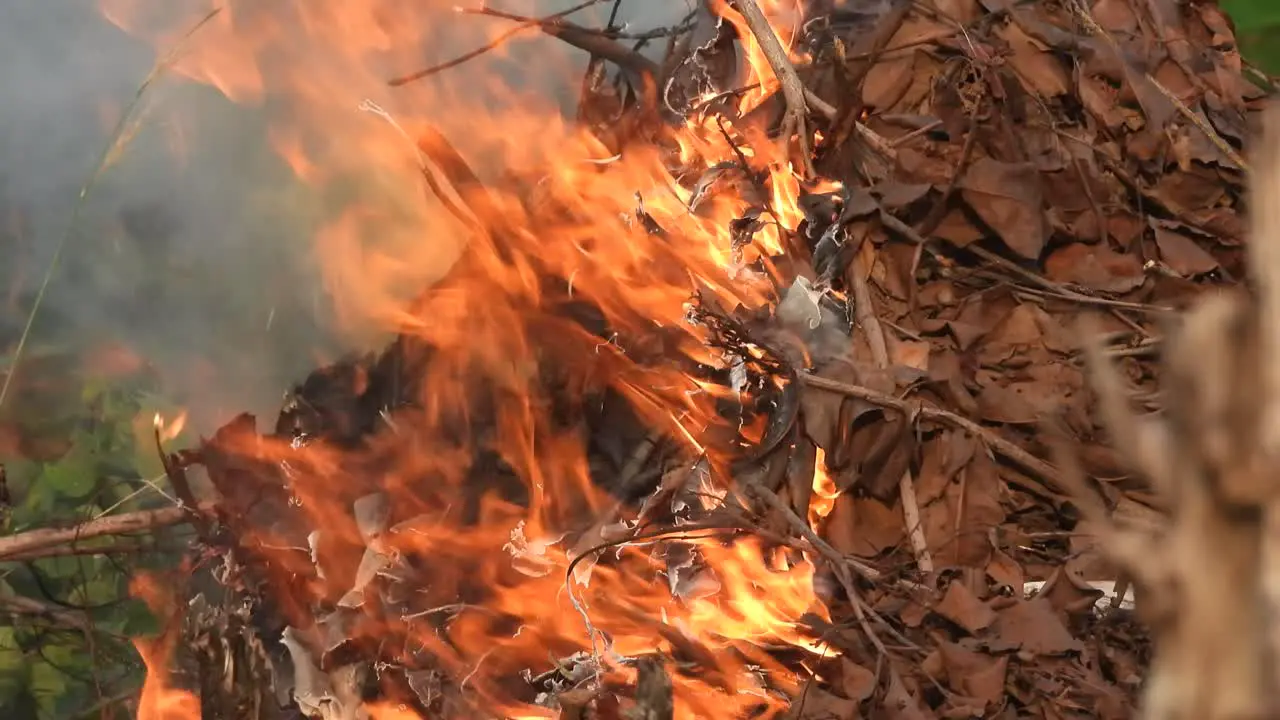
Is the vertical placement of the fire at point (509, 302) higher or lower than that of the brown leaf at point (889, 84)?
lower

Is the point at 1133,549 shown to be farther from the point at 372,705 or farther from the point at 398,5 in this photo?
the point at 398,5

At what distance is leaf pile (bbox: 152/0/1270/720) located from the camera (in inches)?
48.1

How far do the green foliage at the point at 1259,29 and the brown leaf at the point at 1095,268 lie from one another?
0.33m

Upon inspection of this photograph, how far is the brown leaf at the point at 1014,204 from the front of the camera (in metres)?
1.42

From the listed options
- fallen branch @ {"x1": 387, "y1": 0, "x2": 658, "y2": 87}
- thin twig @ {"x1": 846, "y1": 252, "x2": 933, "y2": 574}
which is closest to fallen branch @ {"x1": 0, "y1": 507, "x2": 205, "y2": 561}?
fallen branch @ {"x1": 387, "y1": 0, "x2": 658, "y2": 87}

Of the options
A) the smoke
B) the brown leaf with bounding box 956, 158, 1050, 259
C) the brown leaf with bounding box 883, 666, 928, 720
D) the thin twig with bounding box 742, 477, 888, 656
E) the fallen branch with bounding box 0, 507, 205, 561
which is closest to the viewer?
the brown leaf with bounding box 883, 666, 928, 720

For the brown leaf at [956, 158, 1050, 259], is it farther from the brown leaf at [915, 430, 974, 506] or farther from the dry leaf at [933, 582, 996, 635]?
the dry leaf at [933, 582, 996, 635]

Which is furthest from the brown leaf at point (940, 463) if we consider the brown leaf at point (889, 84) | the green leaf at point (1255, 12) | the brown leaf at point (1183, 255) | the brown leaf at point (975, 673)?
the green leaf at point (1255, 12)

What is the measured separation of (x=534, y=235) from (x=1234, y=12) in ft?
3.21

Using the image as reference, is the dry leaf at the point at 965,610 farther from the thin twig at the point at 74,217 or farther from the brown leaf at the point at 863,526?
the thin twig at the point at 74,217

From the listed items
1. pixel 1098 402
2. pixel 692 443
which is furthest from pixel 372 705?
pixel 1098 402

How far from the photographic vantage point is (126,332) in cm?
167

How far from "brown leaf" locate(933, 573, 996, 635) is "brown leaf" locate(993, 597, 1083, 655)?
0.05ft

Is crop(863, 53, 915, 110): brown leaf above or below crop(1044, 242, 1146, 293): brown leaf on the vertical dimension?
above
